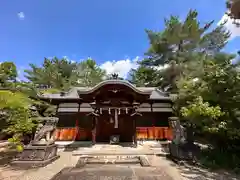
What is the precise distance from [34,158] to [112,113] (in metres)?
5.15

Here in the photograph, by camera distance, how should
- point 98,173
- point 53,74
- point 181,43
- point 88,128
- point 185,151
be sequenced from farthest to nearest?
point 53,74 < point 181,43 < point 88,128 < point 185,151 < point 98,173

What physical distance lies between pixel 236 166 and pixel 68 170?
695 cm

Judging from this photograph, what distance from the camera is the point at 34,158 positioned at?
6641 mm

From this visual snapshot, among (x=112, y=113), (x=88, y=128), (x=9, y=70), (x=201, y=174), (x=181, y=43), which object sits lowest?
(x=201, y=174)

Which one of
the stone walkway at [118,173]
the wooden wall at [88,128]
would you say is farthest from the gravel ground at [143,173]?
the wooden wall at [88,128]

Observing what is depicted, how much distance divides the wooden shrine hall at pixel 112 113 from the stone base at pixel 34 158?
11.6 feet

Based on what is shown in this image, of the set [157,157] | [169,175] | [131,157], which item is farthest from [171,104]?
[169,175]

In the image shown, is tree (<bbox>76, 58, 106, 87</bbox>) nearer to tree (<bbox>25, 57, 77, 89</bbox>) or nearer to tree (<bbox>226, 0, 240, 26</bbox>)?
tree (<bbox>25, 57, 77, 89</bbox>)

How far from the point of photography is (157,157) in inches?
311

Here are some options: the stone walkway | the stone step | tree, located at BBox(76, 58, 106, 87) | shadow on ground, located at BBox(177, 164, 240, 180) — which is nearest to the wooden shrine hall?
the stone step

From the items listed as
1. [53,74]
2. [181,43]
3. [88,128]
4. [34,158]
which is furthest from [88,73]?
[34,158]

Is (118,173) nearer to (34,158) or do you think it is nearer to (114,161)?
(114,161)

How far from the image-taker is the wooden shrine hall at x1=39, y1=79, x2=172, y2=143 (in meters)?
9.95

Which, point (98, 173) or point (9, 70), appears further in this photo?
point (9, 70)
